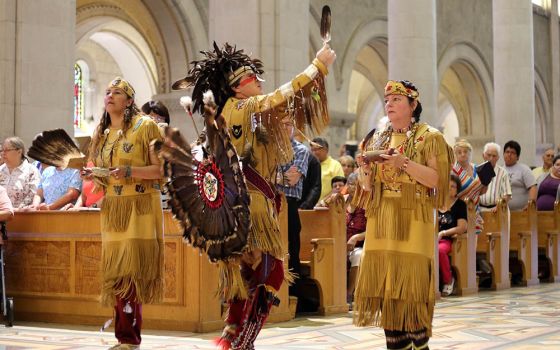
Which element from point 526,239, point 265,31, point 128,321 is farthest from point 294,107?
point 526,239

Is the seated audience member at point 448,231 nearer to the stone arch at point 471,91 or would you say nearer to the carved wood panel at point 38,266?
the carved wood panel at point 38,266

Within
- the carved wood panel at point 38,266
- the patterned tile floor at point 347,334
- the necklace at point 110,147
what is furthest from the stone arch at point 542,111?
the necklace at point 110,147

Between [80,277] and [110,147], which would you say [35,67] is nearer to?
[80,277]

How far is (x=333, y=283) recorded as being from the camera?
9.51 m

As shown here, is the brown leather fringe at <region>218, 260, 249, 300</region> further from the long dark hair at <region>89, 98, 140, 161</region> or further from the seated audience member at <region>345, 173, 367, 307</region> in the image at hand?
the seated audience member at <region>345, 173, 367, 307</region>

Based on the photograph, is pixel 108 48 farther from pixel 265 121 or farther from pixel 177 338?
pixel 265 121

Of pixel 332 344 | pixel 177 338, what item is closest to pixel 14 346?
pixel 177 338

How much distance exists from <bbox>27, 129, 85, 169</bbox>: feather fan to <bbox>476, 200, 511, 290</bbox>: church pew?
7.03 m

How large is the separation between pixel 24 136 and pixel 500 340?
5.65m

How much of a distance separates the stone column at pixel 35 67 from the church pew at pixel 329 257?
3.03 m

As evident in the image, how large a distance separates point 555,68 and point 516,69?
15.1 meters

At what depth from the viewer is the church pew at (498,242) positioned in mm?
12359

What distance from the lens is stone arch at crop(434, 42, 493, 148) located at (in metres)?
28.7

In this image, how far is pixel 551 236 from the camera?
13734 millimetres
